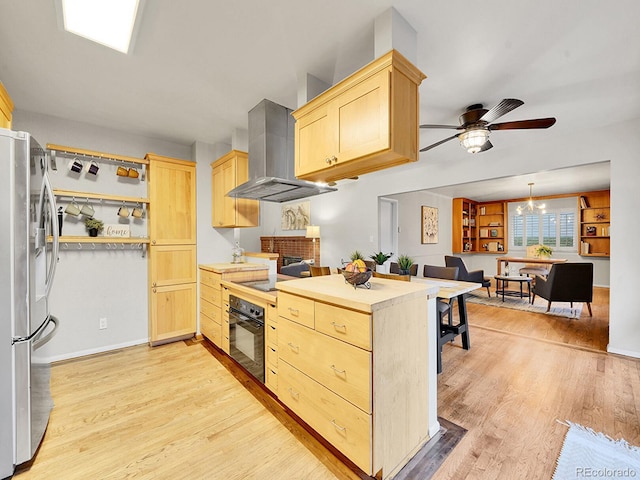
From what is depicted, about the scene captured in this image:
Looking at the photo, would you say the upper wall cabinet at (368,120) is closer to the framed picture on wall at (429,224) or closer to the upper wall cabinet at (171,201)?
the upper wall cabinet at (171,201)

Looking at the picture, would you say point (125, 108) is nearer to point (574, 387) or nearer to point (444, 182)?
point (444, 182)

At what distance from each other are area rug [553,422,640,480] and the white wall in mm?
3925

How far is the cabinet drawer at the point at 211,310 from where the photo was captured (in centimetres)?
303

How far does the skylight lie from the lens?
5.04ft

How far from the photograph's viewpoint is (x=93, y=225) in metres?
2.97

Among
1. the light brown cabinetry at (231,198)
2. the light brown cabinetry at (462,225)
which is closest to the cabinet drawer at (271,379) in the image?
the light brown cabinetry at (231,198)

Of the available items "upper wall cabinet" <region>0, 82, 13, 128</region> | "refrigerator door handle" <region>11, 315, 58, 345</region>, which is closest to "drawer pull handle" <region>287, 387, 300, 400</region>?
"refrigerator door handle" <region>11, 315, 58, 345</region>

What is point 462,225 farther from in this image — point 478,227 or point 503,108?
point 503,108

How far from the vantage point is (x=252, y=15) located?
1.60 meters

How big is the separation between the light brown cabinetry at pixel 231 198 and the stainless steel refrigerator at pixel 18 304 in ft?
5.70

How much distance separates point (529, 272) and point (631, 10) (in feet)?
16.7

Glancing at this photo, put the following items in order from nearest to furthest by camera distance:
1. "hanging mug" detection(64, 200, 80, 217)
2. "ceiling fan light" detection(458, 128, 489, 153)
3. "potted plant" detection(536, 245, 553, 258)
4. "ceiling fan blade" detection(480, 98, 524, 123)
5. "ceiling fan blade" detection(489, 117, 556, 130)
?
"ceiling fan blade" detection(480, 98, 524, 123) → "ceiling fan blade" detection(489, 117, 556, 130) → "ceiling fan light" detection(458, 128, 489, 153) → "hanging mug" detection(64, 200, 80, 217) → "potted plant" detection(536, 245, 553, 258)

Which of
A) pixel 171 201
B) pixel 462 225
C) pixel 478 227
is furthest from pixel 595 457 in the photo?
pixel 478 227

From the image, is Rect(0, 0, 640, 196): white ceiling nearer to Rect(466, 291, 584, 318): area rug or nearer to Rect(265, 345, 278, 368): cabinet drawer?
Rect(265, 345, 278, 368): cabinet drawer
